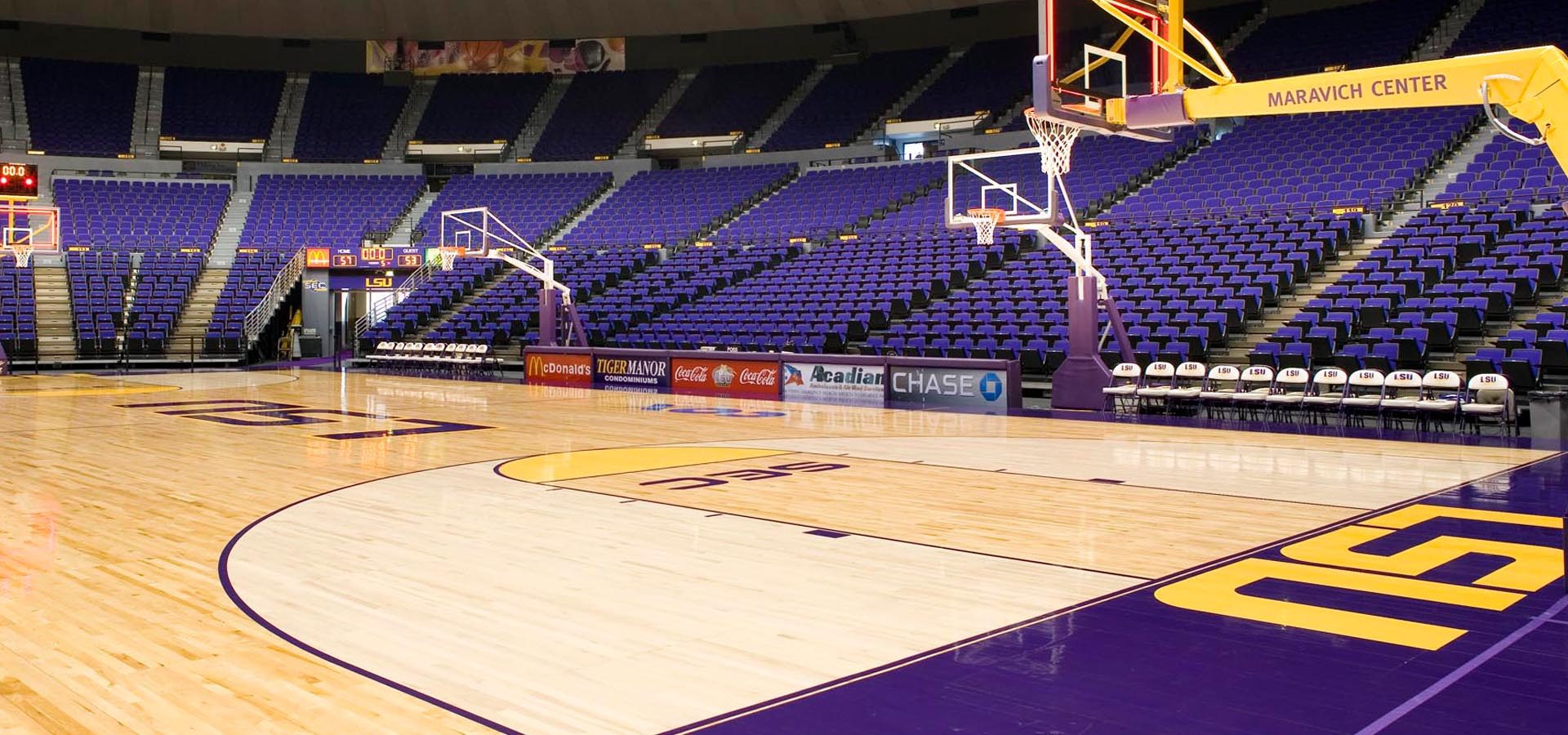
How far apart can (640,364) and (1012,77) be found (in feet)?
53.0

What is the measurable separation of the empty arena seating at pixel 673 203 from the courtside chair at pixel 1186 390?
56.4 ft

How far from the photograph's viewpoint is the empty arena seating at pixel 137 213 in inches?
→ 1249

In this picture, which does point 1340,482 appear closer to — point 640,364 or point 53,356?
point 640,364

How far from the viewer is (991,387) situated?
16.5m

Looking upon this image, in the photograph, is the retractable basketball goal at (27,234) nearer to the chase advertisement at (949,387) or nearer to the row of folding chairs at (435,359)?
the row of folding chairs at (435,359)

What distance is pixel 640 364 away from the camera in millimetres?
21438

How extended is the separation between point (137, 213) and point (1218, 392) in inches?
1186

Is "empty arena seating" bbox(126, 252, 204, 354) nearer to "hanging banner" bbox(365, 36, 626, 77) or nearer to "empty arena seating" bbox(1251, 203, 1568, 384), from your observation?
"hanging banner" bbox(365, 36, 626, 77)

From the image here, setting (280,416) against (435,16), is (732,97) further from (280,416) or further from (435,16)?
(280,416)

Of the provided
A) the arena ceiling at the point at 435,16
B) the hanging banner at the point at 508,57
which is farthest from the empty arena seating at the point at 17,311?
the hanging banner at the point at 508,57

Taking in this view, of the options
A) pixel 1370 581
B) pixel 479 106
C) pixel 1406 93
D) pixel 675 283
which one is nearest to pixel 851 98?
pixel 675 283

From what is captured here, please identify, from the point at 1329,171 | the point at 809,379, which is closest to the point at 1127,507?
the point at 809,379

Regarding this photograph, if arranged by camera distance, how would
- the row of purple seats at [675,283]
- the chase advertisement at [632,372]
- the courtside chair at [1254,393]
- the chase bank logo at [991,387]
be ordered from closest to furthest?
the courtside chair at [1254,393] < the chase bank logo at [991,387] < the chase advertisement at [632,372] < the row of purple seats at [675,283]

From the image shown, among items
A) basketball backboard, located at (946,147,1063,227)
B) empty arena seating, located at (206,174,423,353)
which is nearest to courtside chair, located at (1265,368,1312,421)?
basketball backboard, located at (946,147,1063,227)
